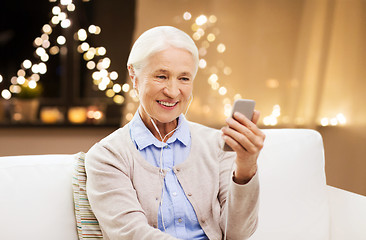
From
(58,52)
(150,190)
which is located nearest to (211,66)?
(58,52)

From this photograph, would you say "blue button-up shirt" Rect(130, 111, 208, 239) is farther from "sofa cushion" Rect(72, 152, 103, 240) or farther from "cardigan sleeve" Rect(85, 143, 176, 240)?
"sofa cushion" Rect(72, 152, 103, 240)

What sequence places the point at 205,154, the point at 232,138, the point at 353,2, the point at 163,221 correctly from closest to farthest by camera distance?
the point at 232,138 → the point at 163,221 → the point at 205,154 → the point at 353,2

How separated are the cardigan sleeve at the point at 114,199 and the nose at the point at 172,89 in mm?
243

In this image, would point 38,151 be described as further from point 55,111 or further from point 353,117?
A: point 353,117

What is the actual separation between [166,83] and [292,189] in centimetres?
76

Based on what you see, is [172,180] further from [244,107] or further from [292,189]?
[292,189]

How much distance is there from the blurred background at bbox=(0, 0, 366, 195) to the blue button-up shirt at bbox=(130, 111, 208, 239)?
218cm

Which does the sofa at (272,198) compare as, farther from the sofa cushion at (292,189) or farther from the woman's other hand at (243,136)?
the woman's other hand at (243,136)

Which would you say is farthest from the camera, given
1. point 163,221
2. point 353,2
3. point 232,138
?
point 353,2

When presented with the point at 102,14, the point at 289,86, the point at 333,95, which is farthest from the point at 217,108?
the point at 102,14

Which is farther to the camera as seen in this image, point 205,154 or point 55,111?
point 55,111

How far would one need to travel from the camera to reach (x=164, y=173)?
143cm

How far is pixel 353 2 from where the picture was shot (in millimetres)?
3686

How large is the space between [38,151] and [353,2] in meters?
2.80
